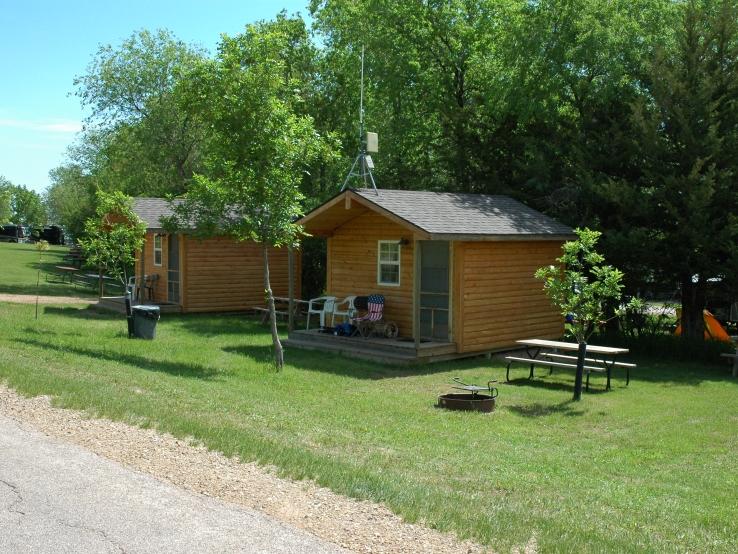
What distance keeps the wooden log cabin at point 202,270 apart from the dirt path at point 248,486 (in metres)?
15.4

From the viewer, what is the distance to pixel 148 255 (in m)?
26.0

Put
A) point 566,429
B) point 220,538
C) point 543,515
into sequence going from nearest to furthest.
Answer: point 220,538 → point 543,515 → point 566,429

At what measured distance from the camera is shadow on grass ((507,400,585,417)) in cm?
1184

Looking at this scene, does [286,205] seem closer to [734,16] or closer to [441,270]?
[441,270]

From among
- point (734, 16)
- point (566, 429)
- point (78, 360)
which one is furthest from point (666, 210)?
point (78, 360)

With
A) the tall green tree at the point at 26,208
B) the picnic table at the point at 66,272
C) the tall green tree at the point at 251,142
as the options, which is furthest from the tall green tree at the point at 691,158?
the tall green tree at the point at 26,208

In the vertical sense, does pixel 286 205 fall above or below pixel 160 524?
above

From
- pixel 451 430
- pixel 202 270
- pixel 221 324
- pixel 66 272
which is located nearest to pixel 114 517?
pixel 451 430

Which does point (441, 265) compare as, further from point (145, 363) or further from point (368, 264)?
point (145, 363)

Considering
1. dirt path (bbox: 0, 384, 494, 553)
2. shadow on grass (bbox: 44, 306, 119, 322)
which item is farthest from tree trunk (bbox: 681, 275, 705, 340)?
dirt path (bbox: 0, 384, 494, 553)

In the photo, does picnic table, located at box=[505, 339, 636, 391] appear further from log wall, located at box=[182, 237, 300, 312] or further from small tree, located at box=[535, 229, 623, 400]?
log wall, located at box=[182, 237, 300, 312]

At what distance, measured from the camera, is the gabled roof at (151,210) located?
2417 centimetres

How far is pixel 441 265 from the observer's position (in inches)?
673

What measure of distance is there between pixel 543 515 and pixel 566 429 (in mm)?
4827
